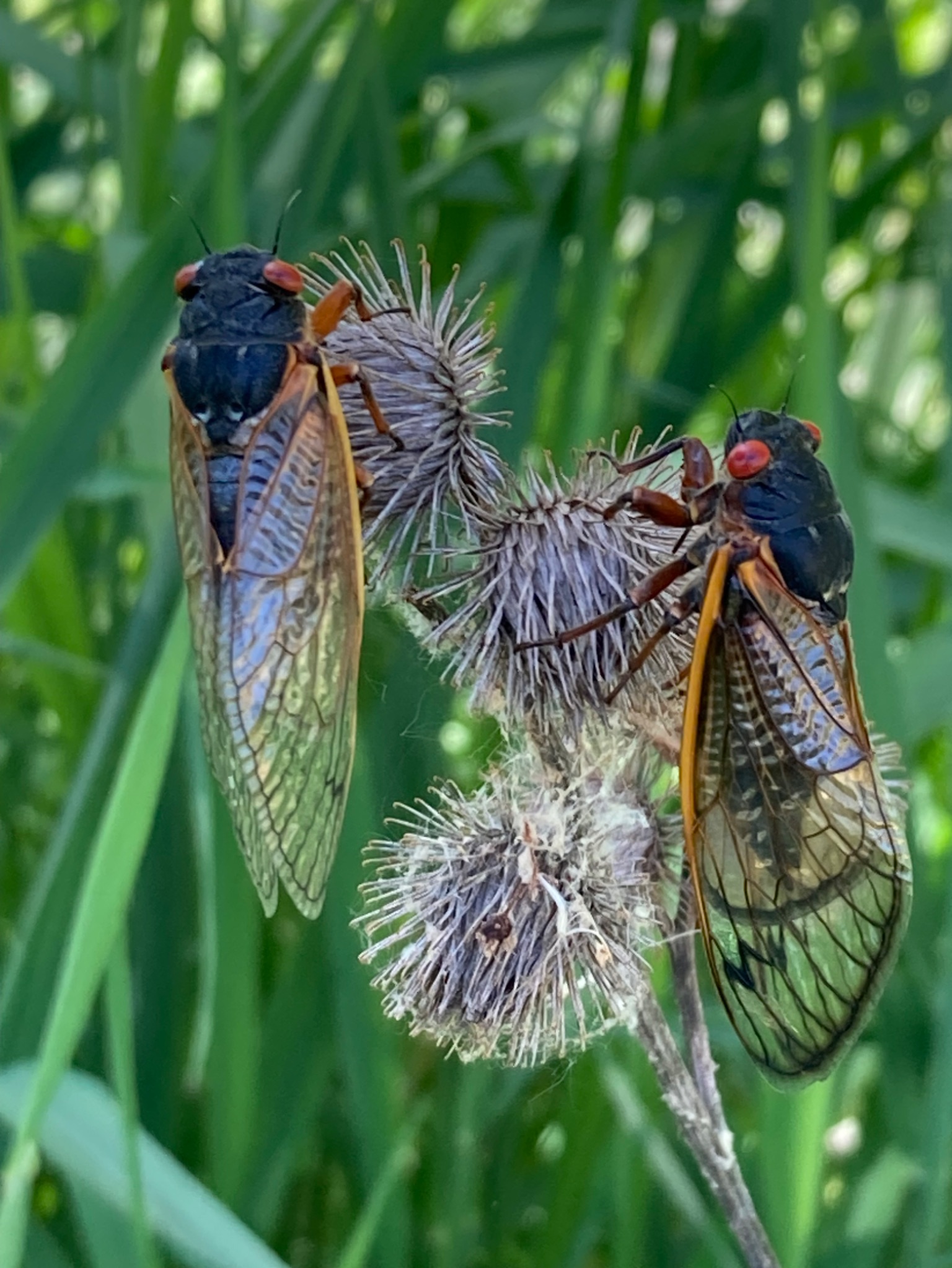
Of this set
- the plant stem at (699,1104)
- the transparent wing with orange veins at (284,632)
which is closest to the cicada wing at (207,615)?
the transparent wing with orange veins at (284,632)

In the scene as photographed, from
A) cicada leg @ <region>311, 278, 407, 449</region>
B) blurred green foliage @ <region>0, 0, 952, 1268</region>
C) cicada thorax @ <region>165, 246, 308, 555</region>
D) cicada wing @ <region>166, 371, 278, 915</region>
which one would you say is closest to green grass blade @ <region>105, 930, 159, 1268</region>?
blurred green foliage @ <region>0, 0, 952, 1268</region>

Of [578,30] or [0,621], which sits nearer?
[0,621]

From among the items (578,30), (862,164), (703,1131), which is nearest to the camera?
(703,1131)

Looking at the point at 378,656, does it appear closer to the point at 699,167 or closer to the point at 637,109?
the point at 637,109

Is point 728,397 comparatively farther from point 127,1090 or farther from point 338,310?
point 127,1090

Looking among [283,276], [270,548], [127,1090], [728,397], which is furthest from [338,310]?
[127,1090]

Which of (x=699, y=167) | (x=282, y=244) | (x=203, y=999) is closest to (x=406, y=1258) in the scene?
(x=203, y=999)

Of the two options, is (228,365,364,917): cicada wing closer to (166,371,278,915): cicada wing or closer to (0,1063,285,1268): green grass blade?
(166,371,278,915): cicada wing
